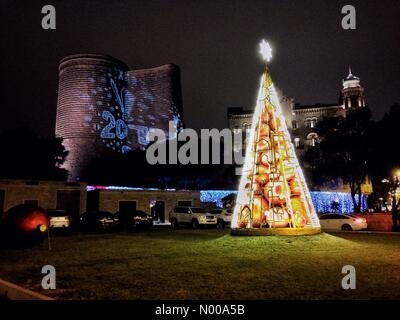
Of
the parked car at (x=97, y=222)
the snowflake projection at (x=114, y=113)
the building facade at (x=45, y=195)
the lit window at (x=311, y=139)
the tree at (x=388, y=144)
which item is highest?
the snowflake projection at (x=114, y=113)

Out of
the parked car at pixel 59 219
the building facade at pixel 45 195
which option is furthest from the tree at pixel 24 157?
the parked car at pixel 59 219

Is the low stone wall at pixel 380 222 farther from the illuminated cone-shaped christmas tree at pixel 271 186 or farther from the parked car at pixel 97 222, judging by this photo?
the parked car at pixel 97 222

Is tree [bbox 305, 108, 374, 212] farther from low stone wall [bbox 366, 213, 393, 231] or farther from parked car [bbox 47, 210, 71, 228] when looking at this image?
parked car [bbox 47, 210, 71, 228]

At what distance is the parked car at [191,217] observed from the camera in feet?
94.4

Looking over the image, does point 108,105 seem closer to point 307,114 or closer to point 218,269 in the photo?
point 307,114

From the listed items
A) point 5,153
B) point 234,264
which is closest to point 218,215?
point 234,264

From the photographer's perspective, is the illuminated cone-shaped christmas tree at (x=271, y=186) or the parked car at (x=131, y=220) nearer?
the illuminated cone-shaped christmas tree at (x=271, y=186)

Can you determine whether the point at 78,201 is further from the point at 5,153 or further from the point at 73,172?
the point at 73,172

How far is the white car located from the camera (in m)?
24.8

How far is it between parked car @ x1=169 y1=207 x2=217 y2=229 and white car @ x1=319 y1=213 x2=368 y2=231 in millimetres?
8191

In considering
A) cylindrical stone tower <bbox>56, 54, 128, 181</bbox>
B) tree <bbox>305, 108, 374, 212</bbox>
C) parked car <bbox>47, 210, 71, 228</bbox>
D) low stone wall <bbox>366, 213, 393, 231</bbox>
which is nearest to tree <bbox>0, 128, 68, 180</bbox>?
parked car <bbox>47, 210, 71, 228</bbox>

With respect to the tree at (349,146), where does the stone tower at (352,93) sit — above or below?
above

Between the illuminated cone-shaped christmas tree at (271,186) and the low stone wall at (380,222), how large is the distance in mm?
14200

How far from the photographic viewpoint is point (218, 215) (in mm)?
29562
